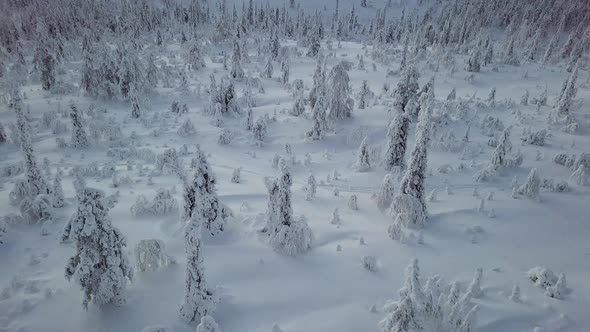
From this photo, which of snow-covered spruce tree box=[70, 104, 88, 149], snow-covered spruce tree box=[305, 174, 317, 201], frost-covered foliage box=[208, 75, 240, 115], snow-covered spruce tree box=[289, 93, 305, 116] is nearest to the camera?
snow-covered spruce tree box=[305, 174, 317, 201]

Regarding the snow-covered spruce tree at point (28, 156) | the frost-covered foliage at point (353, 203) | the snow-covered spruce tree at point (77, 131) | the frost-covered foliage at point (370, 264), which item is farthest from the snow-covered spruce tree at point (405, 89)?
the snow-covered spruce tree at point (77, 131)

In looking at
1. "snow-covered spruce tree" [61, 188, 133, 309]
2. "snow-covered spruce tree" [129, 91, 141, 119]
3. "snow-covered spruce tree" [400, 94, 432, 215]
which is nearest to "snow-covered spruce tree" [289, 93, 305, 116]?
"snow-covered spruce tree" [129, 91, 141, 119]

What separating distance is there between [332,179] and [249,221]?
690 cm

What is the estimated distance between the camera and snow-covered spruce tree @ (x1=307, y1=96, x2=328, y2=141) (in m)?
24.6

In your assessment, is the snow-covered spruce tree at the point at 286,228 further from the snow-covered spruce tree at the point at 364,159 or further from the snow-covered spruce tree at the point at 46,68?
the snow-covered spruce tree at the point at 46,68

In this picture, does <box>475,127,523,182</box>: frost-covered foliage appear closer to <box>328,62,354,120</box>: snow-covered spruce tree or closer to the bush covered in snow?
<box>328,62,354,120</box>: snow-covered spruce tree

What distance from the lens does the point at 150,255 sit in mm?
11562

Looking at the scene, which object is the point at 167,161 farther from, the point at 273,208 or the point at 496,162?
the point at 496,162

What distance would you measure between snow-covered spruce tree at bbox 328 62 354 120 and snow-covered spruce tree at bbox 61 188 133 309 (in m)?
19.0

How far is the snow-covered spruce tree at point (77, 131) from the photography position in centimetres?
2147

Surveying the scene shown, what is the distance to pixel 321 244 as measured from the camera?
13.9m

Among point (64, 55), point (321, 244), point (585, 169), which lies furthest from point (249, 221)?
point (64, 55)

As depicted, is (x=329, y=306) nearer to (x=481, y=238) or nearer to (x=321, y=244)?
(x=321, y=244)

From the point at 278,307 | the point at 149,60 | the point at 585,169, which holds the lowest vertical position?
the point at 278,307
